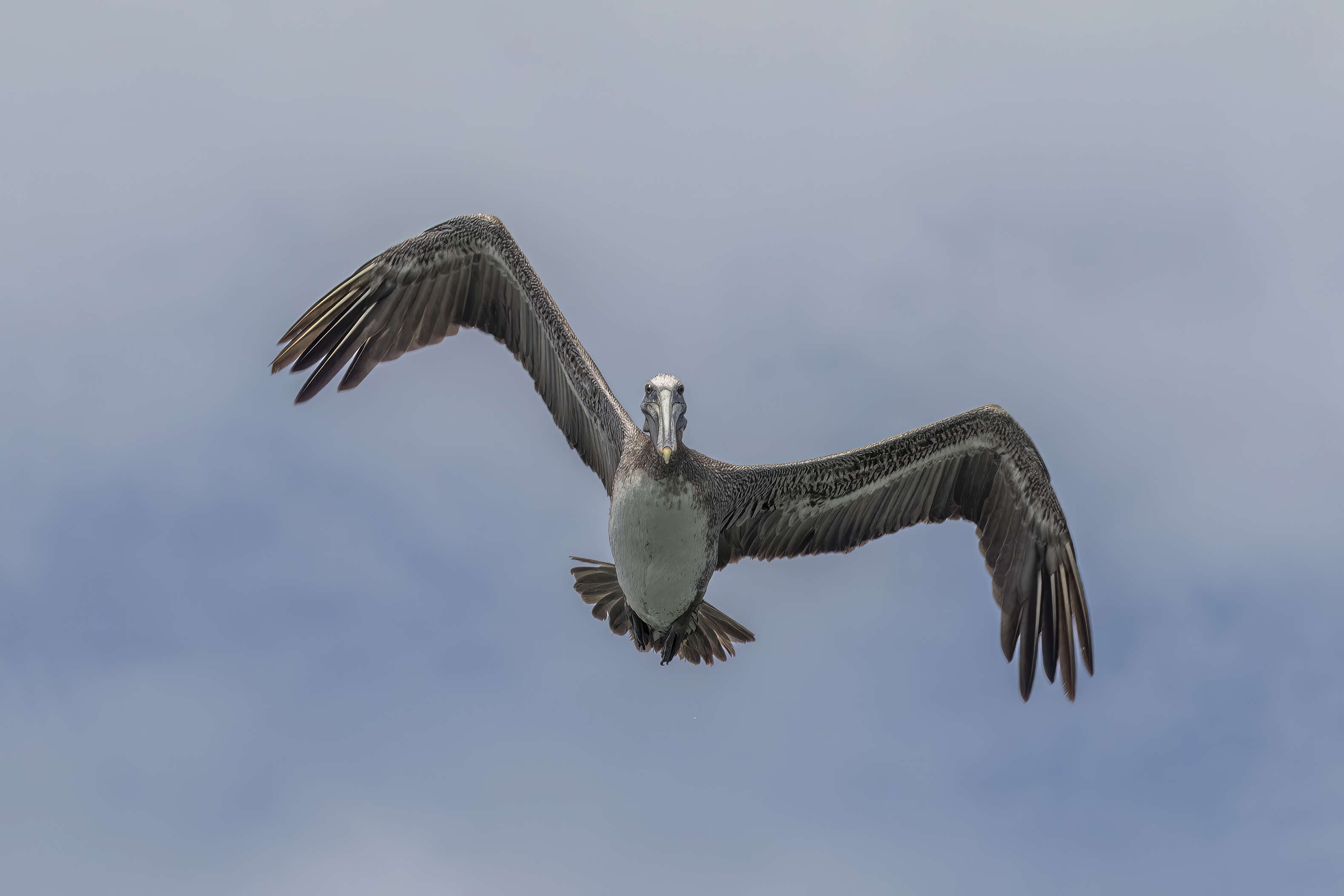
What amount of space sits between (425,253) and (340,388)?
155cm

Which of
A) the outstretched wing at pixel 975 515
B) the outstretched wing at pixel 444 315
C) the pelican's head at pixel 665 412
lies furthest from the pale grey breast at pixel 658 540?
the outstretched wing at pixel 444 315

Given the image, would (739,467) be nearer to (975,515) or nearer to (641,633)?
(641,633)

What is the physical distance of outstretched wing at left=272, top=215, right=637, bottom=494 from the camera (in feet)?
37.2

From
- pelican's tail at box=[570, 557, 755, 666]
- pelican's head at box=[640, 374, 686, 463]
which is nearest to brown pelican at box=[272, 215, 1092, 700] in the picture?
pelican's tail at box=[570, 557, 755, 666]

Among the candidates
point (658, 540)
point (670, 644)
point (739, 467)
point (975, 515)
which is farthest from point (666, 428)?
point (975, 515)

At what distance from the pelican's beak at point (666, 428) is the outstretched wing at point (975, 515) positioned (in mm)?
2293

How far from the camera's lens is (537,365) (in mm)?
11695

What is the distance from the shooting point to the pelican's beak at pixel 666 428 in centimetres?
884

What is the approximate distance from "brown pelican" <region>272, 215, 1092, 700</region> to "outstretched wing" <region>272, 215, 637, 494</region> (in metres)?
0.01

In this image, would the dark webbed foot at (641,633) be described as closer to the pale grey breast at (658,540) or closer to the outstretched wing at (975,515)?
the pale grey breast at (658,540)

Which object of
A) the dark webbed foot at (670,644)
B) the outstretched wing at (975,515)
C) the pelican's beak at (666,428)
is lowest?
the dark webbed foot at (670,644)

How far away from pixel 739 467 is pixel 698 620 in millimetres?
1960

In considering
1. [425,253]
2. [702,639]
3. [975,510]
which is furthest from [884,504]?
[425,253]

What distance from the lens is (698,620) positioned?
11688 millimetres
